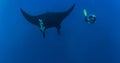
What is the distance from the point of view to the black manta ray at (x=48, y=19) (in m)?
2.81

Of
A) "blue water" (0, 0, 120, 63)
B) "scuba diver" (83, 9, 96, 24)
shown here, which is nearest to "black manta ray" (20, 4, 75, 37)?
"blue water" (0, 0, 120, 63)

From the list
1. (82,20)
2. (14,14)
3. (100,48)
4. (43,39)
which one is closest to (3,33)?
(14,14)

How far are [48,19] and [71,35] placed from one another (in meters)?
0.31

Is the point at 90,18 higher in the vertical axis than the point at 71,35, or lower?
higher

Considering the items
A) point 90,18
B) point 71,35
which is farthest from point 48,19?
point 90,18

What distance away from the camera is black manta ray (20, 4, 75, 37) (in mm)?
2814

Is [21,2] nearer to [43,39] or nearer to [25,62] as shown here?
[43,39]

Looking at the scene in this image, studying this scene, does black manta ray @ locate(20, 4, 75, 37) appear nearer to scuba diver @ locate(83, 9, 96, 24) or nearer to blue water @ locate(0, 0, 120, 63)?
blue water @ locate(0, 0, 120, 63)

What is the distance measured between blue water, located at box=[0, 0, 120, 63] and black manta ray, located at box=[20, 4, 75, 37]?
2.0 inches

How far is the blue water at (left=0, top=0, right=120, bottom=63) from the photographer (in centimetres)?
289

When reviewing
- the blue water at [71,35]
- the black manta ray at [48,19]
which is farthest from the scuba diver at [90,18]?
the black manta ray at [48,19]

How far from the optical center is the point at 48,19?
9.23ft

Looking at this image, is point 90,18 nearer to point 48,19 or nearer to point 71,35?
point 71,35

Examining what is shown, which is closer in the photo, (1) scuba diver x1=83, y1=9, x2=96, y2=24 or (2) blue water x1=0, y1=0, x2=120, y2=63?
(1) scuba diver x1=83, y1=9, x2=96, y2=24
